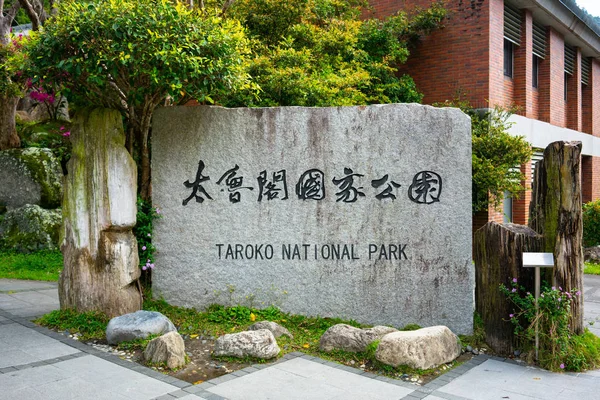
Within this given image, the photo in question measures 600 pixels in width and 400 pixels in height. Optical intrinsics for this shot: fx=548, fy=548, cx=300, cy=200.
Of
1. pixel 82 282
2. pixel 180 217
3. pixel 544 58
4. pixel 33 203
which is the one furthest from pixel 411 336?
pixel 544 58

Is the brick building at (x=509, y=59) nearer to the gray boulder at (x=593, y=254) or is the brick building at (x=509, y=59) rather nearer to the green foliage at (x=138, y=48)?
the gray boulder at (x=593, y=254)

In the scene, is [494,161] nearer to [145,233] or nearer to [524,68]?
[524,68]

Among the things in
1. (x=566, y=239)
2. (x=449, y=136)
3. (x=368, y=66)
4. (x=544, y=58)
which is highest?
(x=544, y=58)

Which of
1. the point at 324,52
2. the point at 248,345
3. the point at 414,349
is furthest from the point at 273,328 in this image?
the point at 324,52

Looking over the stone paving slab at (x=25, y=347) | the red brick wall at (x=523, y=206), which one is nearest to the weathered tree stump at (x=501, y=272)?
the stone paving slab at (x=25, y=347)

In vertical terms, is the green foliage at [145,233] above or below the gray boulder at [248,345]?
above

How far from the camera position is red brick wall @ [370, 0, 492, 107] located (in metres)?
12.1

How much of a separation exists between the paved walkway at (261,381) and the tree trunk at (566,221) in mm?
868

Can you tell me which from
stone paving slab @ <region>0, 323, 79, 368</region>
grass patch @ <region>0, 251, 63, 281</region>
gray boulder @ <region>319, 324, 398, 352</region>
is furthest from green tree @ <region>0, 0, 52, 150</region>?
gray boulder @ <region>319, 324, 398, 352</region>

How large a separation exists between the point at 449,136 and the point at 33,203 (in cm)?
839

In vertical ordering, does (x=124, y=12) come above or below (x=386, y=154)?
above

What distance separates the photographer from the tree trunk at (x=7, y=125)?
11.3m

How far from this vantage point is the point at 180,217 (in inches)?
271

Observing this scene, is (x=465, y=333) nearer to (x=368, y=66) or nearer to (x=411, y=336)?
(x=411, y=336)
